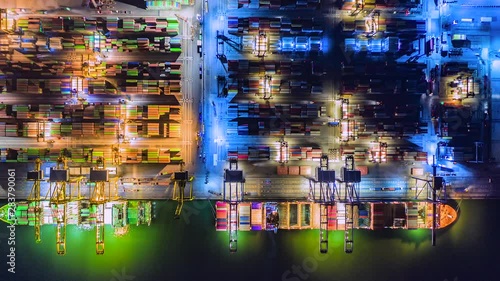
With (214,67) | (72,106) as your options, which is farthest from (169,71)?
(72,106)

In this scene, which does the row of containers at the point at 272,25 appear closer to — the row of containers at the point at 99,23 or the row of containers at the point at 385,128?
the row of containers at the point at 99,23

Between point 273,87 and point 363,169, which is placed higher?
point 273,87

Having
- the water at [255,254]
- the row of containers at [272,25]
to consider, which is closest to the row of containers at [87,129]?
the water at [255,254]

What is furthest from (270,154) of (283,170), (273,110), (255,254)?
(255,254)

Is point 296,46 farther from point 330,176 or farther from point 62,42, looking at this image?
point 62,42

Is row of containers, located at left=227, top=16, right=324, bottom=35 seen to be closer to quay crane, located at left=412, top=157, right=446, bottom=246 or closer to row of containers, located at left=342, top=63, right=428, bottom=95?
row of containers, located at left=342, top=63, right=428, bottom=95

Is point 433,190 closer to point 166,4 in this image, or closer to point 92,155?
point 166,4
